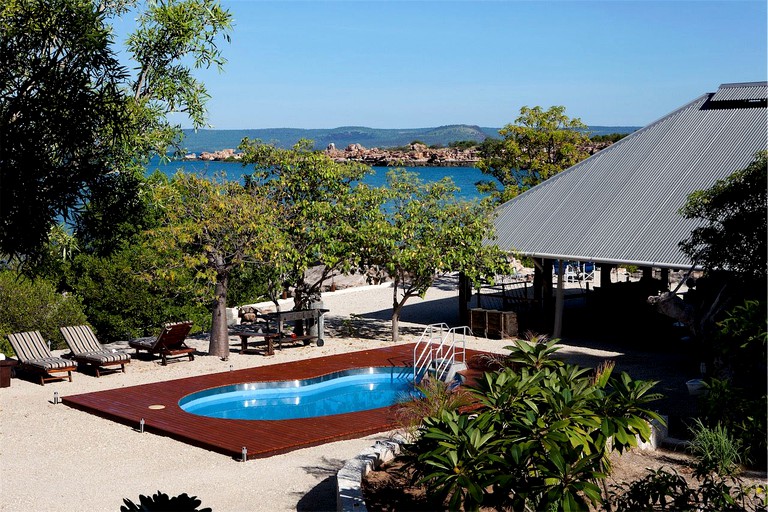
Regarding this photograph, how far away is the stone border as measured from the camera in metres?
8.66

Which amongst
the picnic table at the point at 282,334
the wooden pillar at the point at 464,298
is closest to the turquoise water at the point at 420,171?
the wooden pillar at the point at 464,298

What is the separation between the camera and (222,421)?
1349cm

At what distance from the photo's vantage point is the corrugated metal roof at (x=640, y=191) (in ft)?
59.9

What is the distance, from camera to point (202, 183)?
697 inches

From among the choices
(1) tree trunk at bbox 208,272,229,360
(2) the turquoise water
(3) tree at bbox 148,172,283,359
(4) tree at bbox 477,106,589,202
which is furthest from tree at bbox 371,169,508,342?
(2) the turquoise water

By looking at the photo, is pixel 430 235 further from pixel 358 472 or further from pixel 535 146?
pixel 535 146

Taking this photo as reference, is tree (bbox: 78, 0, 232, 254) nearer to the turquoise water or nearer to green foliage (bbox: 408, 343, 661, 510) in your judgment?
green foliage (bbox: 408, 343, 661, 510)

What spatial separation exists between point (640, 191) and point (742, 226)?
27.0 ft

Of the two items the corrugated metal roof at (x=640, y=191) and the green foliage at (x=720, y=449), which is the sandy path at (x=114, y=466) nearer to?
the green foliage at (x=720, y=449)

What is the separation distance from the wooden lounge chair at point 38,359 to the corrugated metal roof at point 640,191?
9749 mm

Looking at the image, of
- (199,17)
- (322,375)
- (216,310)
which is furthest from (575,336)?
(199,17)

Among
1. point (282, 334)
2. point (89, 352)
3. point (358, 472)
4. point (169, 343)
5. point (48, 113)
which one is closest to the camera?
point (48, 113)

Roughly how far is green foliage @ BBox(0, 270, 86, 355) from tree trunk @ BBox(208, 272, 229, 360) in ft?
12.5

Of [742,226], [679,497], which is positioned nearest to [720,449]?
[679,497]
